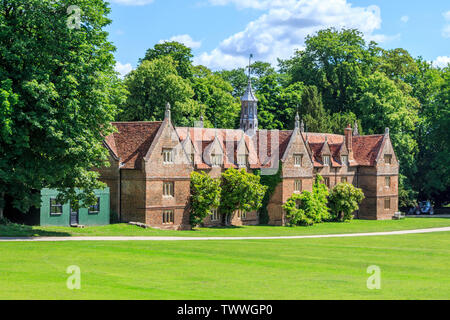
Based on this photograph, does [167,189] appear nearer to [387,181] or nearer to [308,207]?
[308,207]

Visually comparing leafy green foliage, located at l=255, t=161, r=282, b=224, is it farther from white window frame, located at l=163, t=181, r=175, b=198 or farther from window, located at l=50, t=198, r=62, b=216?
window, located at l=50, t=198, r=62, b=216

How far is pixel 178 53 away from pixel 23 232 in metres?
52.7

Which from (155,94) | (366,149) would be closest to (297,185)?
(366,149)

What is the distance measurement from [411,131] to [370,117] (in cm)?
933

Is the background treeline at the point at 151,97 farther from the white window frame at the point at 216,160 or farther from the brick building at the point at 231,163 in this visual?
the white window frame at the point at 216,160

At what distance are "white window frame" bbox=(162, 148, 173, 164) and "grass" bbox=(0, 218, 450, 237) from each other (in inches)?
238

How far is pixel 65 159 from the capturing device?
37625mm

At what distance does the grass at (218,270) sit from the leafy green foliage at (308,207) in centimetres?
2266

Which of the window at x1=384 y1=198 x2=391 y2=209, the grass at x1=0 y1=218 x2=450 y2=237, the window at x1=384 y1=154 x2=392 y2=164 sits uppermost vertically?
the window at x1=384 y1=154 x2=392 y2=164

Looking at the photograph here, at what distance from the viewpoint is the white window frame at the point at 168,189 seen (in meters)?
50.9

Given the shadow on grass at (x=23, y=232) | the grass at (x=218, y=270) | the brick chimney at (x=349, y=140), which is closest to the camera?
the grass at (x=218, y=270)

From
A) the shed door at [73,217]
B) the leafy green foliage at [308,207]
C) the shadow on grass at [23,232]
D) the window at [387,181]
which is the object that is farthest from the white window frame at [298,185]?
the shadow on grass at [23,232]

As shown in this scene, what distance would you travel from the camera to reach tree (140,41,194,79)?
85688mm

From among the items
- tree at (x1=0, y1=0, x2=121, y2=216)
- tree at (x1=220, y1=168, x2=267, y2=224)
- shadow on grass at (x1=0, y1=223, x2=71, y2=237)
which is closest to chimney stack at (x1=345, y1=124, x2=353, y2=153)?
tree at (x1=220, y1=168, x2=267, y2=224)
